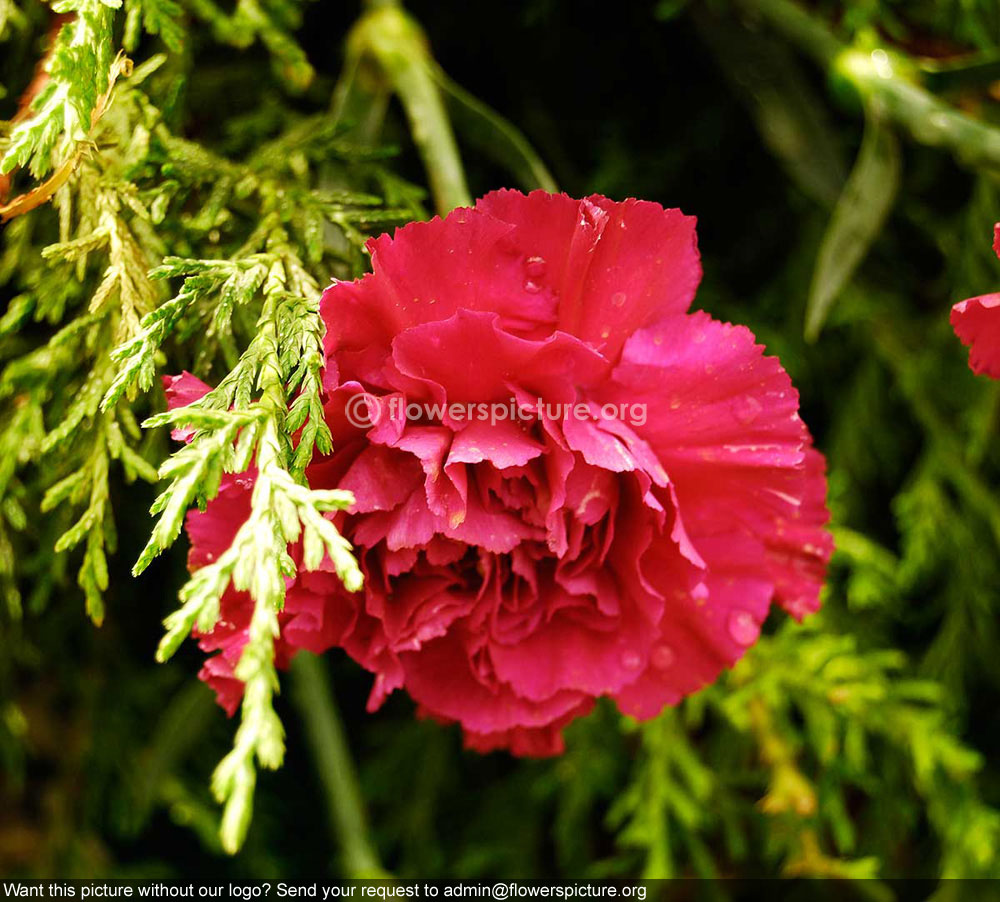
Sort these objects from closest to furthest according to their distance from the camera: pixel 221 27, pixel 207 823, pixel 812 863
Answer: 1. pixel 221 27
2. pixel 812 863
3. pixel 207 823

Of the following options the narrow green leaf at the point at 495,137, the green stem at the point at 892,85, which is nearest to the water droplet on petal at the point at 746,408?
the narrow green leaf at the point at 495,137

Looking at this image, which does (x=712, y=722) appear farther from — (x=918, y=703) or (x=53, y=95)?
(x=53, y=95)

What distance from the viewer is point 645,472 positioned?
43cm

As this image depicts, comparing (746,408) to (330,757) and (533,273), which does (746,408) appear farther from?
(330,757)

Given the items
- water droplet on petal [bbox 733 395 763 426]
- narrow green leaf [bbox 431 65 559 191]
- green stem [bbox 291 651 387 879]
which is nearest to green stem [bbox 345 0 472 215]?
narrow green leaf [bbox 431 65 559 191]

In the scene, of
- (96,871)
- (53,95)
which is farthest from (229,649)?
(96,871)

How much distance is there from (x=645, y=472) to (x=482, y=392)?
0.09 m

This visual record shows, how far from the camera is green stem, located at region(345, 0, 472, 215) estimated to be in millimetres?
595

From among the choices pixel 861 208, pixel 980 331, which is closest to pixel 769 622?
pixel 861 208

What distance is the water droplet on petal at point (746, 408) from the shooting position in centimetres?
45

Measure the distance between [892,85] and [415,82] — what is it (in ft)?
1.22

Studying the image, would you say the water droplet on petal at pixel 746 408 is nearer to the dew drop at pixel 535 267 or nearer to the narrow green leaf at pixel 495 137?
the dew drop at pixel 535 267

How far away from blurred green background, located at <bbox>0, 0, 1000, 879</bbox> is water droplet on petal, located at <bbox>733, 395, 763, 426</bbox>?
38 cm

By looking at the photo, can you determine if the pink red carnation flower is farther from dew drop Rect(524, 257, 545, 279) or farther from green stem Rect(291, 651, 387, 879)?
green stem Rect(291, 651, 387, 879)
